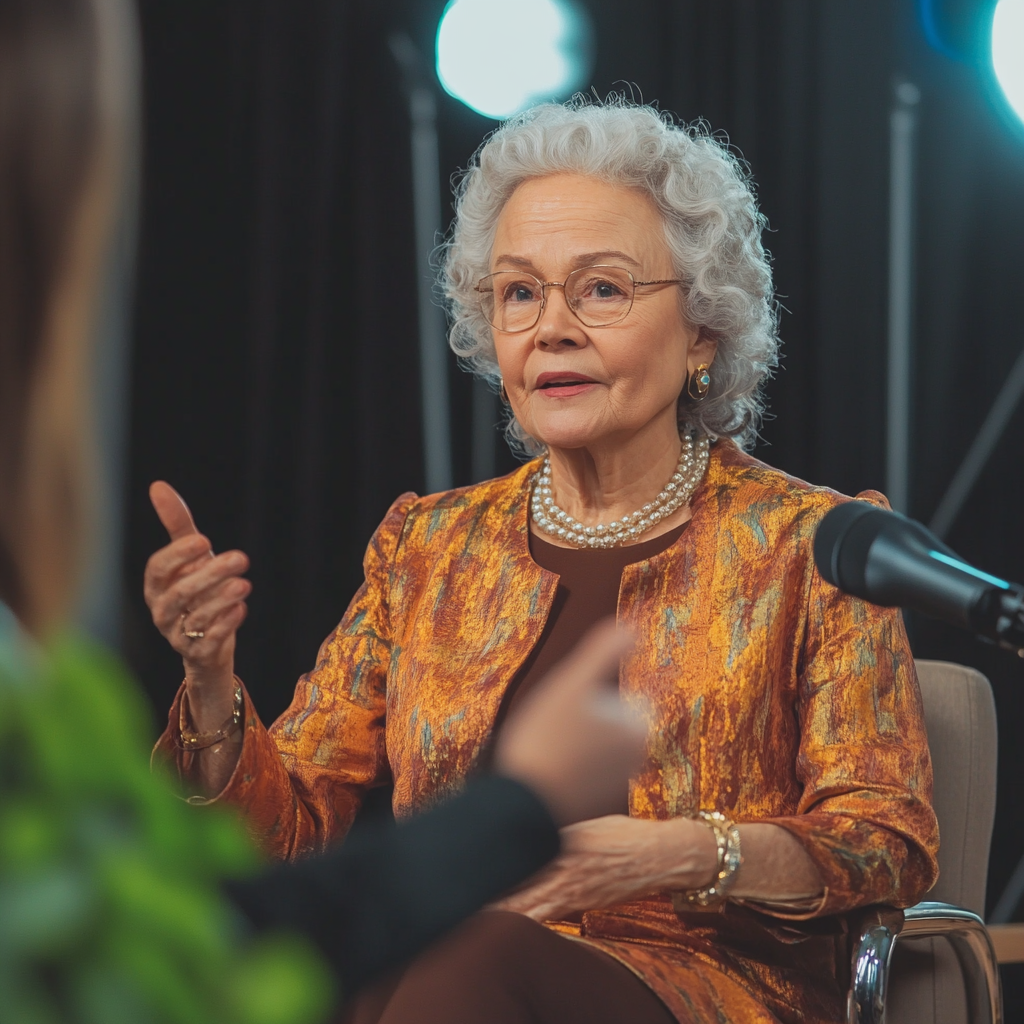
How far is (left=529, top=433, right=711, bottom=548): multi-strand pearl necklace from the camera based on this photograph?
180 cm

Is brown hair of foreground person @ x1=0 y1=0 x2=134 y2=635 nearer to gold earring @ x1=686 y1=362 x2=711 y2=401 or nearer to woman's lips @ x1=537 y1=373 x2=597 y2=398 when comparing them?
woman's lips @ x1=537 y1=373 x2=597 y2=398

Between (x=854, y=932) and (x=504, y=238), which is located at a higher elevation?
(x=504, y=238)

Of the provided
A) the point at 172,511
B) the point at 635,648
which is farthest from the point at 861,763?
the point at 172,511

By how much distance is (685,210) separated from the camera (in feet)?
5.98

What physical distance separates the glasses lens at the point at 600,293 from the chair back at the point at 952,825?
0.67 metres

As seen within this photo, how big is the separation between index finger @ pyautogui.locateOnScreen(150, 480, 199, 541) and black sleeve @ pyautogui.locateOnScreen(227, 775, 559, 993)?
0.64m

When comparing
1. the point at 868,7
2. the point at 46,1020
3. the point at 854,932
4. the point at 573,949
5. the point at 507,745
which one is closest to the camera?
the point at 46,1020

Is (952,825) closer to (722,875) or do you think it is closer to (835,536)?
(722,875)

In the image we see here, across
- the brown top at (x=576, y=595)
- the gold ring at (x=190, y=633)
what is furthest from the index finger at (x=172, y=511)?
the brown top at (x=576, y=595)

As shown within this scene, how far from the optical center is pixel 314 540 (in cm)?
264

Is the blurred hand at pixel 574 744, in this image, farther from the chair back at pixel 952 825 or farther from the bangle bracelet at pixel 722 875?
the chair back at pixel 952 825

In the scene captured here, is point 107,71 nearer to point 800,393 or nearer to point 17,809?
point 17,809

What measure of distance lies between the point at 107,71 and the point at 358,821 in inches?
65.4

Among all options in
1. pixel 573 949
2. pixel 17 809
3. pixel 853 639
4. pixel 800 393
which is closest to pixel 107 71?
pixel 17 809
